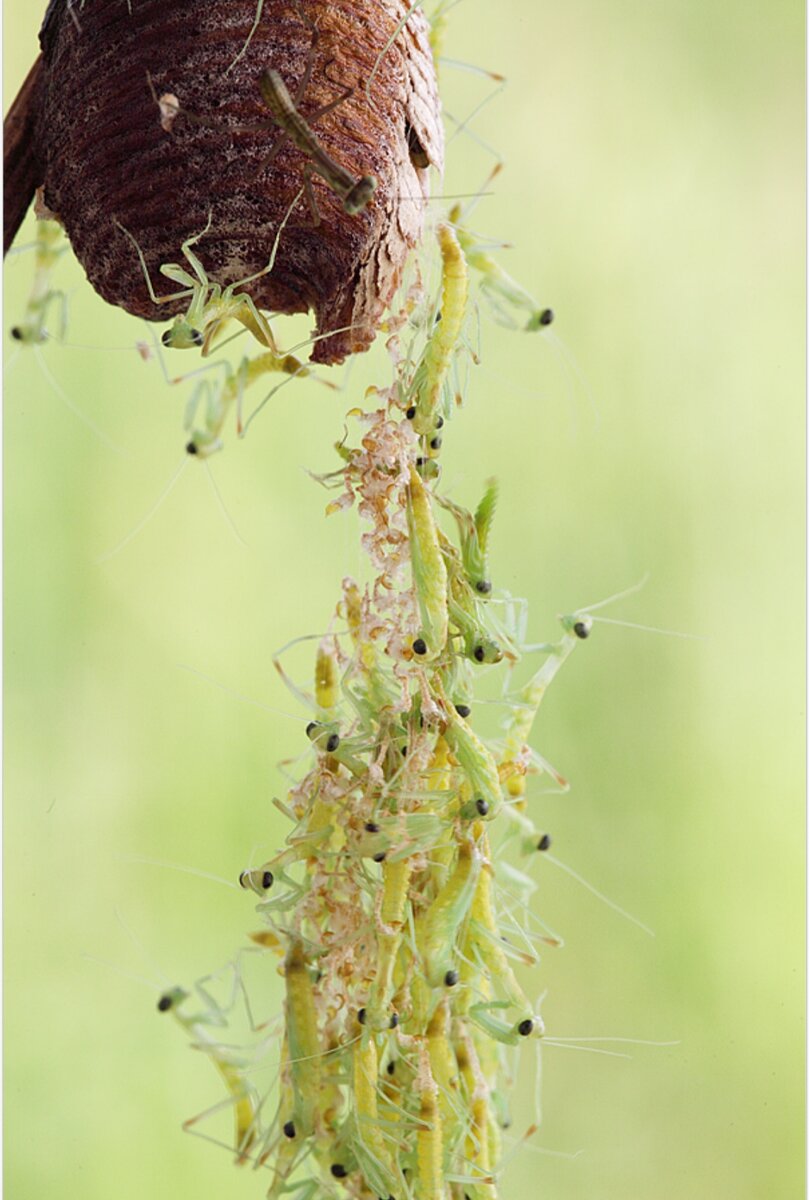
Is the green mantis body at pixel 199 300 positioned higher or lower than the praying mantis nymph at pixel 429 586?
higher

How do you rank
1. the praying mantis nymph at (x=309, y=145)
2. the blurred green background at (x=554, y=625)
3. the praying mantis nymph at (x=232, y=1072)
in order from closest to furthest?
1. the praying mantis nymph at (x=309, y=145)
2. the praying mantis nymph at (x=232, y=1072)
3. the blurred green background at (x=554, y=625)

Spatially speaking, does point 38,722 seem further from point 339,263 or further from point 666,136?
point 666,136

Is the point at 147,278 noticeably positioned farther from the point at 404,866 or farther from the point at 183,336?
the point at 404,866

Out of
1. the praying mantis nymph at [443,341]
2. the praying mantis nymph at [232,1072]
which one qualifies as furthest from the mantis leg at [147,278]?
the praying mantis nymph at [232,1072]

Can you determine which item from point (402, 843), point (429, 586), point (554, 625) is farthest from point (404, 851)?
point (554, 625)

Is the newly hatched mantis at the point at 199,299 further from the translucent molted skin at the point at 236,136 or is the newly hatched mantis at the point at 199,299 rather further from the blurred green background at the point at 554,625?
the blurred green background at the point at 554,625

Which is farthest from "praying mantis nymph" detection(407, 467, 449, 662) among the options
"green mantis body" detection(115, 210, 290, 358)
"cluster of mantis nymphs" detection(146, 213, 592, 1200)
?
"green mantis body" detection(115, 210, 290, 358)

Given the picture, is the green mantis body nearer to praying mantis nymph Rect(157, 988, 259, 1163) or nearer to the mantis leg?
the mantis leg
